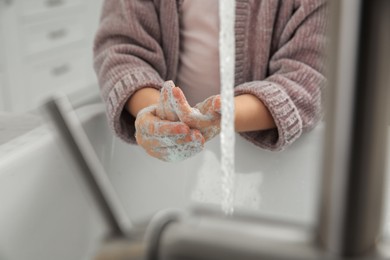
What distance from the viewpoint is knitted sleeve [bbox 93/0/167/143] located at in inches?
10.6

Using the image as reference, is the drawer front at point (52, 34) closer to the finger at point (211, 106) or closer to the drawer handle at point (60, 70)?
the drawer handle at point (60, 70)

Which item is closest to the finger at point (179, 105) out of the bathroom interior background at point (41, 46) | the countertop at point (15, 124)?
the countertop at point (15, 124)

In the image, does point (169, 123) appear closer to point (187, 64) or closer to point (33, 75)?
point (187, 64)

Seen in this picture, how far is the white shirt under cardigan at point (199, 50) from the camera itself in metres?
0.29

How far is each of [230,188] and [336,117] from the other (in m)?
0.33

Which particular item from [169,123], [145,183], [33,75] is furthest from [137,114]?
[33,75]

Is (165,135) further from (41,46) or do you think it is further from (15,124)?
(41,46)

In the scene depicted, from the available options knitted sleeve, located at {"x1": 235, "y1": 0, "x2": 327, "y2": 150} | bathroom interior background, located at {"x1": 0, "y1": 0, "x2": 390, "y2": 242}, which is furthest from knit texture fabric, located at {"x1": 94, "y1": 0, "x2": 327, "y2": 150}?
bathroom interior background, located at {"x1": 0, "y1": 0, "x2": 390, "y2": 242}

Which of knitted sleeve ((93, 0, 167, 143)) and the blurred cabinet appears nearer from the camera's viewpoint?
knitted sleeve ((93, 0, 167, 143))

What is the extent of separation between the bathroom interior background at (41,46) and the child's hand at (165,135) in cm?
42

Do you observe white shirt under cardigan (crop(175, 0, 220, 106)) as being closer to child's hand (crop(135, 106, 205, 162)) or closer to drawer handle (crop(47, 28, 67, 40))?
child's hand (crop(135, 106, 205, 162))

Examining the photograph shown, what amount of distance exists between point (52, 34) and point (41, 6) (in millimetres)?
38

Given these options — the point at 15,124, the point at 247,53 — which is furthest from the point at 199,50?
the point at 15,124

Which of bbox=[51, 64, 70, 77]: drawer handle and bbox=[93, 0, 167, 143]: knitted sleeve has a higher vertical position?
bbox=[93, 0, 167, 143]: knitted sleeve
